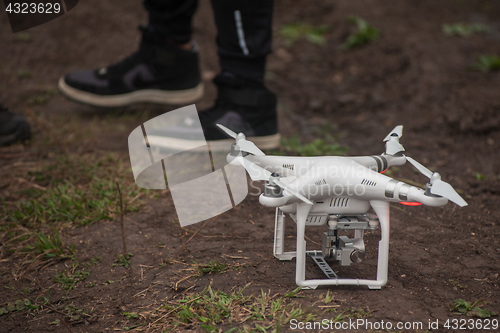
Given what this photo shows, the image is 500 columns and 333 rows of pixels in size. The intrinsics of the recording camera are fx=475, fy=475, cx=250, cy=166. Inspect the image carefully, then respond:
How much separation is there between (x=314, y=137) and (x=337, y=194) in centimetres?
187

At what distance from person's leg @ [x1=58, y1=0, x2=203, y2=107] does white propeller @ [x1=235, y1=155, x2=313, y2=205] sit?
6.74 feet

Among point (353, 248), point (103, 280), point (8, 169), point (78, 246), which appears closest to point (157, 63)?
point (8, 169)

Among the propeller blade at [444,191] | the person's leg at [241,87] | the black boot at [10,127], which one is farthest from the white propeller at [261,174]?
the black boot at [10,127]

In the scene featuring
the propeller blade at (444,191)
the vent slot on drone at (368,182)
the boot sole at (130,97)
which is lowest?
the boot sole at (130,97)

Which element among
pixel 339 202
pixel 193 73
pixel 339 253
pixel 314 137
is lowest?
pixel 314 137

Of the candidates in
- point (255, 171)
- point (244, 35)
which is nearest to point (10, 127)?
point (244, 35)

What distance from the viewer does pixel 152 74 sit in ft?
11.5

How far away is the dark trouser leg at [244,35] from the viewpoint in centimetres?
270

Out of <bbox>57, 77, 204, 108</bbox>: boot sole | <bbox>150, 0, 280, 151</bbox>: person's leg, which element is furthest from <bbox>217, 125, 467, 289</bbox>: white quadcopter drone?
<bbox>57, 77, 204, 108</bbox>: boot sole

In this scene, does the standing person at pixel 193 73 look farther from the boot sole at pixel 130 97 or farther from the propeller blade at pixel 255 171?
the propeller blade at pixel 255 171

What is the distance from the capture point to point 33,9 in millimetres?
3016

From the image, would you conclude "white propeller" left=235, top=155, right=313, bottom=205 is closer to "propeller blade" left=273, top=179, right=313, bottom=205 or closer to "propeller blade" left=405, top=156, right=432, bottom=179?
"propeller blade" left=273, top=179, right=313, bottom=205

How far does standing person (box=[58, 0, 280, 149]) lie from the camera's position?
275 cm

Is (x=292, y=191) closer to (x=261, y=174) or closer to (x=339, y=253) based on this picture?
(x=261, y=174)
